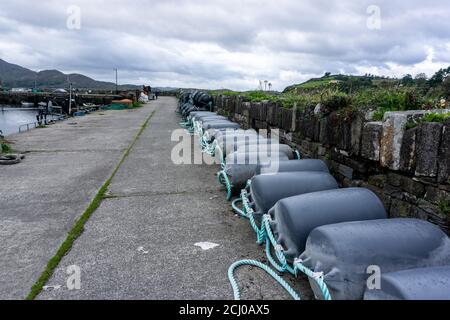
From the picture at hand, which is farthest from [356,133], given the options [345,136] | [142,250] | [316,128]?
[142,250]

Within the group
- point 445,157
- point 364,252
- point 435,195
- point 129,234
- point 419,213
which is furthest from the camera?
Result: point 129,234

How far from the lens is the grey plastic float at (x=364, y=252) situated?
2152mm

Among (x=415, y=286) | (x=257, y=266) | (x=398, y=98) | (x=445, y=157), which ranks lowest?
(x=257, y=266)

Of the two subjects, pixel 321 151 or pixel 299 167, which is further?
pixel 321 151

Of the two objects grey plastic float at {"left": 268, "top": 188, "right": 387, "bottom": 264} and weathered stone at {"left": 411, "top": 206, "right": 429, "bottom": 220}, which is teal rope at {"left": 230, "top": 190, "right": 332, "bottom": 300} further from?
weathered stone at {"left": 411, "top": 206, "right": 429, "bottom": 220}

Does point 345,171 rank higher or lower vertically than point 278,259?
higher

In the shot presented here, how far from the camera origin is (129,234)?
3561mm

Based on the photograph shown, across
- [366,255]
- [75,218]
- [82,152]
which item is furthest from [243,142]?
[82,152]

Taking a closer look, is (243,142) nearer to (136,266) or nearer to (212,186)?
(212,186)

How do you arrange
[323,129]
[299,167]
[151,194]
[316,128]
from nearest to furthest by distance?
[299,167]
[323,129]
[316,128]
[151,194]

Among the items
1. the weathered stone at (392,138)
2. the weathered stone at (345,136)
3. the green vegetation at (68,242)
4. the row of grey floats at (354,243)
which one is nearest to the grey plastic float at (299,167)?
the weathered stone at (345,136)

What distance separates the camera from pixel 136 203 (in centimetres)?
452

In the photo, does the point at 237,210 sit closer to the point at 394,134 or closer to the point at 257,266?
the point at 257,266

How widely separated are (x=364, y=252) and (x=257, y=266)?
104 centimetres
